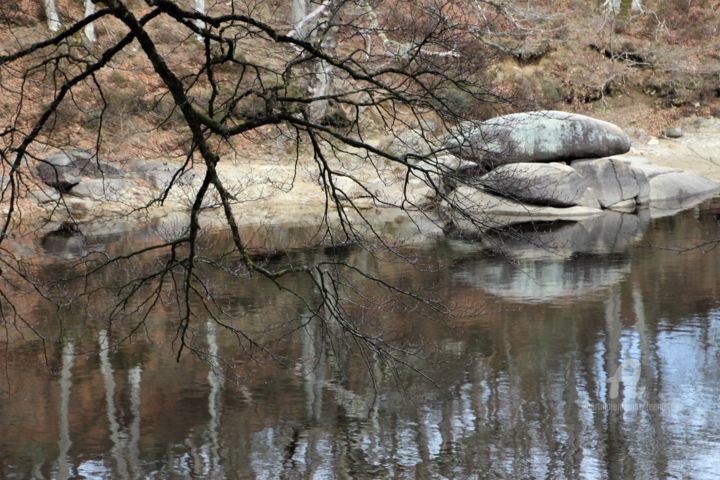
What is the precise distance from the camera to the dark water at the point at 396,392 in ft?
27.5

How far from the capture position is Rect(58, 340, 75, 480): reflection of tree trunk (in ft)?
27.7

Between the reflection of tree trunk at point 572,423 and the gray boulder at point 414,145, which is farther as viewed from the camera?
the reflection of tree trunk at point 572,423

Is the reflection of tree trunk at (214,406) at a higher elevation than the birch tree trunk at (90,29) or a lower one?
lower

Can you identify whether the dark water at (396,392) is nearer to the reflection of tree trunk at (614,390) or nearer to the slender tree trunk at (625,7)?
the reflection of tree trunk at (614,390)

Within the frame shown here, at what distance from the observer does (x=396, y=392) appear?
10.1 metres

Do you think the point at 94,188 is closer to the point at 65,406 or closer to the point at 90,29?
the point at 90,29

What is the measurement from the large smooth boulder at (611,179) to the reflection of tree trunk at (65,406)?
13931 mm

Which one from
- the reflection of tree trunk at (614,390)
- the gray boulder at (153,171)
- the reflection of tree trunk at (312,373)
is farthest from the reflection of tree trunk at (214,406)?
the gray boulder at (153,171)

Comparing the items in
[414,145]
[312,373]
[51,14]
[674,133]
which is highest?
[51,14]

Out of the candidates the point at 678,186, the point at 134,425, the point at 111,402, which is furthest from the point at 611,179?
the point at 134,425

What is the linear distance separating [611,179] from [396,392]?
47.7 ft

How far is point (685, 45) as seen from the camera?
109 feet

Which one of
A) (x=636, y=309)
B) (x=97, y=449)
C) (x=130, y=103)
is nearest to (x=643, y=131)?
(x=130, y=103)

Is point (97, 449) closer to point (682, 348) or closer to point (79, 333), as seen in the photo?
point (79, 333)
